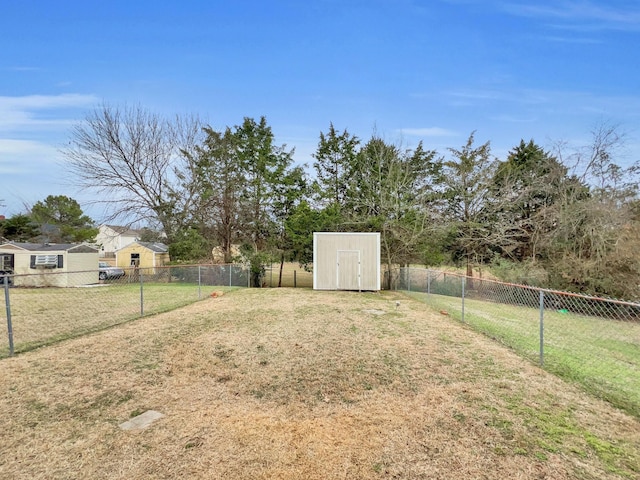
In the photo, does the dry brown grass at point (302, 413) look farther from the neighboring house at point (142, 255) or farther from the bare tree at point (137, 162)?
the neighboring house at point (142, 255)

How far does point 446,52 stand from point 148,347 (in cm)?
1167

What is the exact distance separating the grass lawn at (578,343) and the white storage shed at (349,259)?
3404 mm

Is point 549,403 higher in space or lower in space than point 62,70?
lower

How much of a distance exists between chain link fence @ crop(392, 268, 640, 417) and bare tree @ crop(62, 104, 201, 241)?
1335 cm

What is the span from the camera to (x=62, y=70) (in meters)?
11.3

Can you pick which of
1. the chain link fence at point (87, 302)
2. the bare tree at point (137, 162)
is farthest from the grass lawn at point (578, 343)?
the bare tree at point (137, 162)

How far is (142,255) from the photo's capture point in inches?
880

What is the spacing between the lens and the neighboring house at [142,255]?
72.4 feet

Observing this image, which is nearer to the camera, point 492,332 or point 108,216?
point 492,332

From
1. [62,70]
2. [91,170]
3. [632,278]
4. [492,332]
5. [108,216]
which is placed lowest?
[492,332]

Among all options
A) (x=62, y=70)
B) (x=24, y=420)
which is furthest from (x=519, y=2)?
(x=62, y=70)

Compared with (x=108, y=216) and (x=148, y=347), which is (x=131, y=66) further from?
(x=148, y=347)

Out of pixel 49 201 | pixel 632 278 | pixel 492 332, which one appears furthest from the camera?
pixel 49 201

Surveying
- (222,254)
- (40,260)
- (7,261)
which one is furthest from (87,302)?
(7,261)
